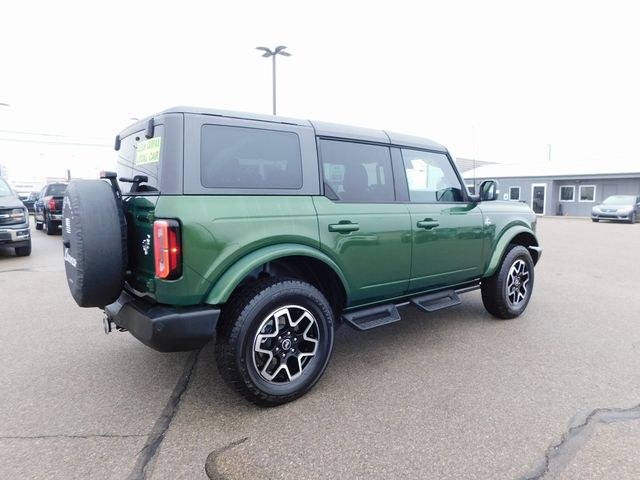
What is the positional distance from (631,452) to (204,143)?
3.10m

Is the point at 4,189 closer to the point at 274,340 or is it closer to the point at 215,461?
the point at 274,340

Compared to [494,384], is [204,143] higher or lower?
higher

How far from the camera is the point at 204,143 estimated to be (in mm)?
2604

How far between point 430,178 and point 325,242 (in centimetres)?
160

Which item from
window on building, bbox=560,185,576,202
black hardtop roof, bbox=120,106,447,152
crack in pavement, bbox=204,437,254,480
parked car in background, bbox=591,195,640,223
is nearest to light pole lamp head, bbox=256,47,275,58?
black hardtop roof, bbox=120,106,447,152

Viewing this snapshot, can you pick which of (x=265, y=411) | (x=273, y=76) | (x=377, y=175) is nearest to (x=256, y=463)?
(x=265, y=411)

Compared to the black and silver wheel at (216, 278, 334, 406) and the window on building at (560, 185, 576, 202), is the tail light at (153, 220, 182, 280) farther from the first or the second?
the window on building at (560, 185, 576, 202)

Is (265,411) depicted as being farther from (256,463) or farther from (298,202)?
(298,202)

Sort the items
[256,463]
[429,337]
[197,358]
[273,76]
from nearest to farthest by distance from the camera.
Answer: [256,463] < [197,358] < [429,337] < [273,76]

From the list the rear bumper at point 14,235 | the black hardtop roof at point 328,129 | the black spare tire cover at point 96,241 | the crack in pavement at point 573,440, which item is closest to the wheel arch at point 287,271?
the black spare tire cover at point 96,241

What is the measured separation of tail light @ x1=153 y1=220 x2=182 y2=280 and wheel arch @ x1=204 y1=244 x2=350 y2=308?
0.28 m

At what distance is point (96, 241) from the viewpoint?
8.16 feet

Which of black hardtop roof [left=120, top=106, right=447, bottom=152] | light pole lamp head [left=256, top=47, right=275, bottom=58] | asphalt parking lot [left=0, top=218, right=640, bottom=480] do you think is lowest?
asphalt parking lot [left=0, top=218, right=640, bottom=480]

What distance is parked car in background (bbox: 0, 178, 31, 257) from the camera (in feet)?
27.2
